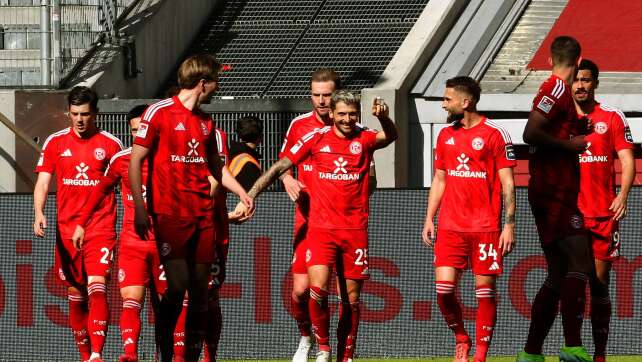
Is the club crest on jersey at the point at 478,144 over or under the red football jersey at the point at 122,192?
over

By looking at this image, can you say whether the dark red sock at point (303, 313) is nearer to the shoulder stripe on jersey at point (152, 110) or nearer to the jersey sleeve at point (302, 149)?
the jersey sleeve at point (302, 149)

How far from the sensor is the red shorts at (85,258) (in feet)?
39.3

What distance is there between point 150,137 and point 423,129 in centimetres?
1166

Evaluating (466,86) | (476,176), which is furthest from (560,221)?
(466,86)

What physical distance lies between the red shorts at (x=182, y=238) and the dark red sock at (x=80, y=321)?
2.33m

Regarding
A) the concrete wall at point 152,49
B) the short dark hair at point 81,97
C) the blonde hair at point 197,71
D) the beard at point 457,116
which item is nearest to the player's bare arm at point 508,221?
the beard at point 457,116

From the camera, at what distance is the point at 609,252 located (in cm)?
1147

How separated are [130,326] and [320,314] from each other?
1520mm

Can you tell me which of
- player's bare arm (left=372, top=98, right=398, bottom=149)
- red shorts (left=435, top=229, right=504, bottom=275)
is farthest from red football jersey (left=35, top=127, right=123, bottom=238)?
red shorts (left=435, top=229, right=504, bottom=275)

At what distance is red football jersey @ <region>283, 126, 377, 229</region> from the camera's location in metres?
11.5

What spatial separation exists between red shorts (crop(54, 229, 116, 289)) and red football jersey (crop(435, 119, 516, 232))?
2.82m

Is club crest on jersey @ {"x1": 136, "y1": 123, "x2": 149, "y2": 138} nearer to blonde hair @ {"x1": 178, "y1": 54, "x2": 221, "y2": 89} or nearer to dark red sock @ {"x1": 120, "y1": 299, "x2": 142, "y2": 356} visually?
blonde hair @ {"x1": 178, "y1": 54, "x2": 221, "y2": 89}

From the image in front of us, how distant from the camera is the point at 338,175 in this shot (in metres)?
11.5

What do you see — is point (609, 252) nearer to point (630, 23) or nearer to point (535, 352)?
point (535, 352)
